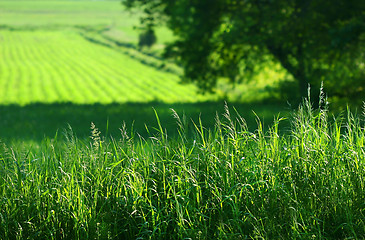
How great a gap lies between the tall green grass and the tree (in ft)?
32.5

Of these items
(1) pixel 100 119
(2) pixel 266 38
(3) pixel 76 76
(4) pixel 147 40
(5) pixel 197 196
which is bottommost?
(3) pixel 76 76

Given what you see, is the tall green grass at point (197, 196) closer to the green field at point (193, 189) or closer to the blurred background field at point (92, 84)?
the green field at point (193, 189)

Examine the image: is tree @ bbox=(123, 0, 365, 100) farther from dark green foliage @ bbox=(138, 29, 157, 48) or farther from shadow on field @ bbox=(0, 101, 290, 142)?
dark green foliage @ bbox=(138, 29, 157, 48)

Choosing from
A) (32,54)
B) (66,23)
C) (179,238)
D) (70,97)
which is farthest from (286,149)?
(66,23)

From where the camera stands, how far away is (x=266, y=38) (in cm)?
1552

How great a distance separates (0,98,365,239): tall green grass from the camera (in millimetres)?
3914

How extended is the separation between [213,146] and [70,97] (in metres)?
29.1

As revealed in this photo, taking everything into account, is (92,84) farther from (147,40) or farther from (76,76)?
(147,40)

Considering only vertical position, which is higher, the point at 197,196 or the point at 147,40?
the point at 147,40

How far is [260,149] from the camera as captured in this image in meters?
4.56


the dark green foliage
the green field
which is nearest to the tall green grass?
the green field

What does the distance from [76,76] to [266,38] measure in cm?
2955

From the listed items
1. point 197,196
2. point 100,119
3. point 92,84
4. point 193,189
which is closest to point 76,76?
point 92,84

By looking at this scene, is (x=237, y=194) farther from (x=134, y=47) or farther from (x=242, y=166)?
(x=134, y=47)
